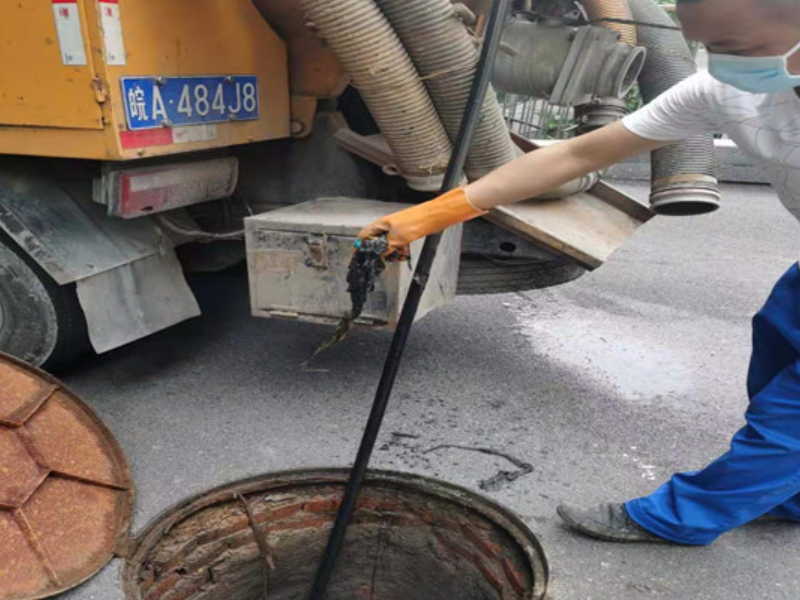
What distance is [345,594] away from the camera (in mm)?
2793

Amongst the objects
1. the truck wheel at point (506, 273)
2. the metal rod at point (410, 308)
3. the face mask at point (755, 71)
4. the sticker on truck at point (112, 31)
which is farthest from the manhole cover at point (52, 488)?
the face mask at point (755, 71)

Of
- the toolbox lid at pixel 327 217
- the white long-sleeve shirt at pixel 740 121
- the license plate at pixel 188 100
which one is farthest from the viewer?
the toolbox lid at pixel 327 217

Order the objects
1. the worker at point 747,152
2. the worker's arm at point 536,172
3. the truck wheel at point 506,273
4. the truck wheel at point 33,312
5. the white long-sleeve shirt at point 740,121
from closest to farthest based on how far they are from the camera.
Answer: the worker at point 747,152, the white long-sleeve shirt at point 740,121, the worker's arm at point 536,172, the truck wheel at point 33,312, the truck wheel at point 506,273

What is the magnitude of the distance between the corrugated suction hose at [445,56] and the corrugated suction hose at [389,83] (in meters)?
0.04

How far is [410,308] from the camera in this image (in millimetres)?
2258

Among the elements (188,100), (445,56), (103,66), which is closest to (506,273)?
(445,56)

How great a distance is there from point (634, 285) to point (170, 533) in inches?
141

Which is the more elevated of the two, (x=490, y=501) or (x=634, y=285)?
(x=490, y=501)

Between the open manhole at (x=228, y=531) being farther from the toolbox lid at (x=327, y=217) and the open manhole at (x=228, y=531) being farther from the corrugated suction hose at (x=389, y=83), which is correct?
the corrugated suction hose at (x=389, y=83)

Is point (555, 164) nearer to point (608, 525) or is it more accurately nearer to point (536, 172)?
point (536, 172)

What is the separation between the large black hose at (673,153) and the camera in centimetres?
288

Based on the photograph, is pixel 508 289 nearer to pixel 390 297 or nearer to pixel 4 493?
pixel 390 297

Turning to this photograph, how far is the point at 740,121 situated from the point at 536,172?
0.52 metres

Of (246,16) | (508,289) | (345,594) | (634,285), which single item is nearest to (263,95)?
(246,16)
